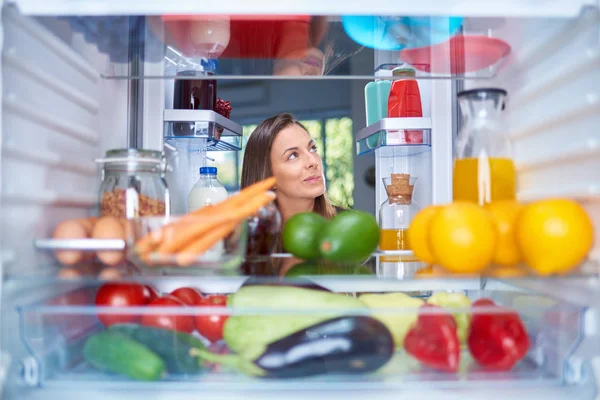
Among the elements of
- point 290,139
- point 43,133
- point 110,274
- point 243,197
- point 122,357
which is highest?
point 290,139

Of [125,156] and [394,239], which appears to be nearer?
[125,156]

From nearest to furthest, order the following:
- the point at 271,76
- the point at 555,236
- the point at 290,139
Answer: the point at 555,236 < the point at 271,76 < the point at 290,139

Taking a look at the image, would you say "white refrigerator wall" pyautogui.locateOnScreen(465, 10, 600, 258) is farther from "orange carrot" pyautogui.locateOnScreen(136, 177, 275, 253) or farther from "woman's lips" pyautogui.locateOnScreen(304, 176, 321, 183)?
"woman's lips" pyautogui.locateOnScreen(304, 176, 321, 183)

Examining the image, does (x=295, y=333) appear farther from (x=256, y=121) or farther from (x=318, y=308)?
(x=256, y=121)

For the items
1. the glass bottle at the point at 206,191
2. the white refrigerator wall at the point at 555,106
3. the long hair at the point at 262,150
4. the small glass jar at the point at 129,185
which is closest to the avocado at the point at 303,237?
the small glass jar at the point at 129,185

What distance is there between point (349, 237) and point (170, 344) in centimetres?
32

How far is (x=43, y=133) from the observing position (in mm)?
953

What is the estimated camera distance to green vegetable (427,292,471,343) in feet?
2.85

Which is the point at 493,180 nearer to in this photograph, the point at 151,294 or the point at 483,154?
the point at 483,154

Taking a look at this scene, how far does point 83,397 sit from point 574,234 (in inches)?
27.6

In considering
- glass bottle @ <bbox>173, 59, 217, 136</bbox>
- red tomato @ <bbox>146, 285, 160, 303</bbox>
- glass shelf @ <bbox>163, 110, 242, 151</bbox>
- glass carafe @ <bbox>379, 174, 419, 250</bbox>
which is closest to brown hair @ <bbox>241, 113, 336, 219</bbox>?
glass shelf @ <bbox>163, 110, 242, 151</bbox>

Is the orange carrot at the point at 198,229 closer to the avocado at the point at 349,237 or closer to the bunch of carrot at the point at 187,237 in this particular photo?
the bunch of carrot at the point at 187,237

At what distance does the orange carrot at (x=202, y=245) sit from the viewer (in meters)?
0.84

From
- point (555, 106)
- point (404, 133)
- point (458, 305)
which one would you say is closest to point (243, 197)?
point (458, 305)
